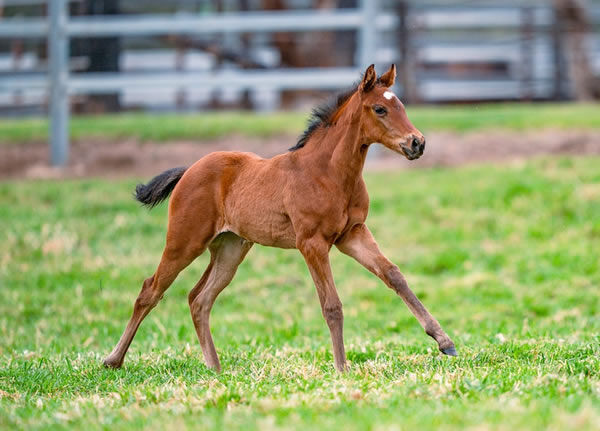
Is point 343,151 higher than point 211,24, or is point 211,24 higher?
point 211,24

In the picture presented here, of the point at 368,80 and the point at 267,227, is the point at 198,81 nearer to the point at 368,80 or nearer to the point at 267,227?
the point at 267,227

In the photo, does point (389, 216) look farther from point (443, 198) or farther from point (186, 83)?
point (186, 83)

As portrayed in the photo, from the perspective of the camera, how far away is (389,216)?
13.2m

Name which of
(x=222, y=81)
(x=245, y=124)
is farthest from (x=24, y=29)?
(x=245, y=124)

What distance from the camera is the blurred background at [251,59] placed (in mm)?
15445

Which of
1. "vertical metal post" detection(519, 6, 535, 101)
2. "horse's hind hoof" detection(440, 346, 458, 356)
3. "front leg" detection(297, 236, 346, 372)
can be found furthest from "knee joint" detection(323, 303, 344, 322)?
"vertical metal post" detection(519, 6, 535, 101)

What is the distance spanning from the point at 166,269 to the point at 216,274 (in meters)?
0.38

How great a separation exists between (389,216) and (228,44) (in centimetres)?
886

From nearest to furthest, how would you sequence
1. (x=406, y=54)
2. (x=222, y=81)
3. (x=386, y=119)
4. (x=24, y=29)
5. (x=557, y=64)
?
1. (x=386, y=119)
2. (x=222, y=81)
3. (x=24, y=29)
4. (x=406, y=54)
5. (x=557, y=64)

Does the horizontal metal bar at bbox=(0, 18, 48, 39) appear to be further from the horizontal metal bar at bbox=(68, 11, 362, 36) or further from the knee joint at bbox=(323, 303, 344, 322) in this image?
the knee joint at bbox=(323, 303, 344, 322)

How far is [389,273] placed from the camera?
6.10 metres

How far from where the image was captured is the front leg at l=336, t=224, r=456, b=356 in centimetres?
602

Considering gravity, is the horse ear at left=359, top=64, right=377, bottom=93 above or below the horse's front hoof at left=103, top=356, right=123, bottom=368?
above

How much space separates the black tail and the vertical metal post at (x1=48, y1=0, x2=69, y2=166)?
8.67 m
